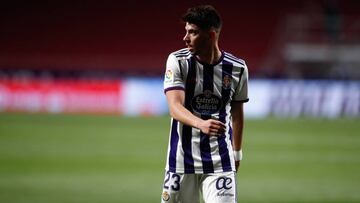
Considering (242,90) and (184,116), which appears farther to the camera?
(242,90)

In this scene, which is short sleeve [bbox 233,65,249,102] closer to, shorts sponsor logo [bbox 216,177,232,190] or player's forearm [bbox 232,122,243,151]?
player's forearm [bbox 232,122,243,151]

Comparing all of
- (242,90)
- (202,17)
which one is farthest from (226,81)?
(202,17)

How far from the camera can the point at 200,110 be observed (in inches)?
223

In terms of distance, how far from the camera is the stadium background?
11.8 meters

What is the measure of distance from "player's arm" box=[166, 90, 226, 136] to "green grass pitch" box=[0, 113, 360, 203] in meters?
4.32

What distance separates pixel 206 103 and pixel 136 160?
28.7 ft

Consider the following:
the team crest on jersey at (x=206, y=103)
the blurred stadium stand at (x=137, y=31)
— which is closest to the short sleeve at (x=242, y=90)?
the team crest on jersey at (x=206, y=103)

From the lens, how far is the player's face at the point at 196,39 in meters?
5.47

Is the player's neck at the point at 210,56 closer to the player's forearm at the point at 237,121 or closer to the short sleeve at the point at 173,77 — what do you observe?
the short sleeve at the point at 173,77

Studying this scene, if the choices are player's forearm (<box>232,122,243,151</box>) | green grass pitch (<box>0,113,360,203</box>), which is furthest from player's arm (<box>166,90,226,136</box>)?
green grass pitch (<box>0,113,360,203</box>)

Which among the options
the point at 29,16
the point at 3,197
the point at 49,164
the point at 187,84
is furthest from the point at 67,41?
the point at 187,84

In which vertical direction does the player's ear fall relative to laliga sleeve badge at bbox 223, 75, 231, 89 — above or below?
above

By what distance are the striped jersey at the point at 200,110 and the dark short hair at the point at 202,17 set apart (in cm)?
31

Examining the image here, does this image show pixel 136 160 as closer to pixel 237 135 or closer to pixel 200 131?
pixel 237 135
